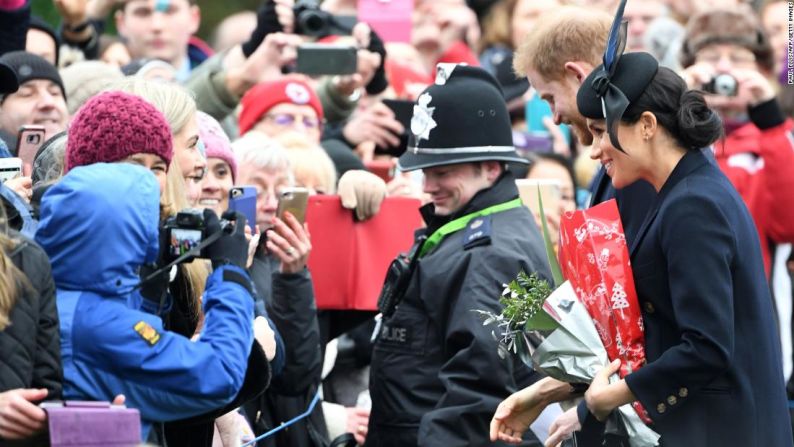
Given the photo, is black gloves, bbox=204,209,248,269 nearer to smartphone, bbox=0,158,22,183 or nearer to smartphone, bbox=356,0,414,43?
smartphone, bbox=0,158,22,183

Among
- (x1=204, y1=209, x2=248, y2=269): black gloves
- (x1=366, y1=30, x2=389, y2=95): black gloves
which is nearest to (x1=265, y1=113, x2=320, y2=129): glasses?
(x1=366, y1=30, x2=389, y2=95): black gloves

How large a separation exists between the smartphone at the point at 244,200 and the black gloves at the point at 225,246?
2.66 ft

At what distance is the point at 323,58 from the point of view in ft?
26.1

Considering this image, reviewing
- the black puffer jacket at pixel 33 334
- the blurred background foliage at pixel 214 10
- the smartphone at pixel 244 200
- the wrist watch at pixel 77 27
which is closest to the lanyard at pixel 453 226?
the smartphone at pixel 244 200

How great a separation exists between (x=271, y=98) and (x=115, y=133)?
345 cm

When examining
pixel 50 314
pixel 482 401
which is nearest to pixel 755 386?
pixel 482 401

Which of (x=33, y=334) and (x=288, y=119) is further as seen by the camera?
(x=288, y=119)

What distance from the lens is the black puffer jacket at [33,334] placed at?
12.7 feet

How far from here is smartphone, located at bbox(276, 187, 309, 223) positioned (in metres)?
5.93

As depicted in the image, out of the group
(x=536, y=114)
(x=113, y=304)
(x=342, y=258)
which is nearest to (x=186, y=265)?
(x=113, y=304)

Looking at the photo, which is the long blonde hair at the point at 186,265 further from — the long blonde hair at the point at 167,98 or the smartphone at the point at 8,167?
the smartphone at the point at 8,167

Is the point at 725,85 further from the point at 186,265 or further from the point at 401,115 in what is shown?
the point at 186,265

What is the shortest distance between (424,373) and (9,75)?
6.06 feet

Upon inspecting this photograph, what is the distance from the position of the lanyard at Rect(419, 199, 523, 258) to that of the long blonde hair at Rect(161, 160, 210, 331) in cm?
111
